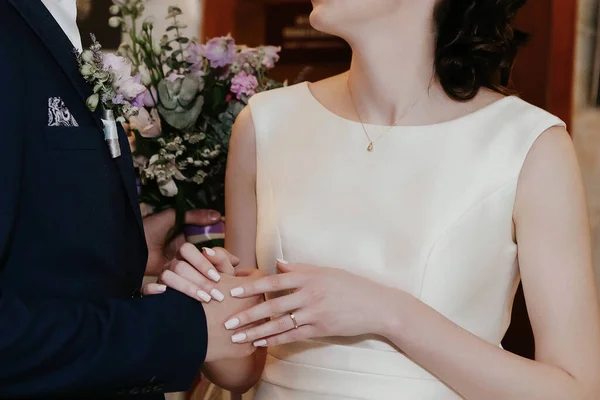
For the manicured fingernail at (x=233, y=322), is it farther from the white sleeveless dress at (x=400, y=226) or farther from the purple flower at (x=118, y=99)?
the purple flower at (x=118, y=99)

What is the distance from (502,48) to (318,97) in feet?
1.42

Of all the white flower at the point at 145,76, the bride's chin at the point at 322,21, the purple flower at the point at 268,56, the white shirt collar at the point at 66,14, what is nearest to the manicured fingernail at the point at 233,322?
the white shirt collar at the point at 66,14

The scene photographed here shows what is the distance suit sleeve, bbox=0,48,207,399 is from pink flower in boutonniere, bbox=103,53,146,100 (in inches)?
10.6

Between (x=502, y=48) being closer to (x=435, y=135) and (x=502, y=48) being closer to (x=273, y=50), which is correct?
(x=435, y=135)

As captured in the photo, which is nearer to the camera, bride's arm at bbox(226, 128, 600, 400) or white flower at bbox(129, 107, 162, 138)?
bride's arm at bbox(226, 128, 600, 400)

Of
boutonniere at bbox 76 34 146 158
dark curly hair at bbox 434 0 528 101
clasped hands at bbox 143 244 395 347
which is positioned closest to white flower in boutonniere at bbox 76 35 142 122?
boutonniere at bbox 76 34 146 158

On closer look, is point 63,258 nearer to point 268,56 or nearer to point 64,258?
point 64,258

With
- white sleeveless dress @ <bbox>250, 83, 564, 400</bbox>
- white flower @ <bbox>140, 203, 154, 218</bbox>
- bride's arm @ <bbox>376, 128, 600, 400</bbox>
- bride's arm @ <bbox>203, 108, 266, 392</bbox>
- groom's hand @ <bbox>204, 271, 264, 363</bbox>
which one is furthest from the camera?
white flower @ <bbox>140, 203, 154, 218</bbox>

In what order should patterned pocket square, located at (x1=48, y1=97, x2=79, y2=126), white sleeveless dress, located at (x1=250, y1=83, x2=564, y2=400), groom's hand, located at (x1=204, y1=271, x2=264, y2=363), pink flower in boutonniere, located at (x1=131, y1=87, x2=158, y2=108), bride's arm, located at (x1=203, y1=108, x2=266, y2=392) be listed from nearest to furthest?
1. patterned pocket square, located at (x1=48, y1=97, x2=79, y2=126)
2. groom's hand, located at (x1=204, y1=271, x2=264, y2=363)
3. white sleeveless dress, located at (x1=250, y1=83, x2=564, y2=400)
4. bride's arm, located at (x1=203, y1=108, x2=266, y2=392)
5. pink flower in boutonniere, located at (x1=131, y1=87, x2=158, y2=108)

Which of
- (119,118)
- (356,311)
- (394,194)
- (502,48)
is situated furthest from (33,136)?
(502,48)

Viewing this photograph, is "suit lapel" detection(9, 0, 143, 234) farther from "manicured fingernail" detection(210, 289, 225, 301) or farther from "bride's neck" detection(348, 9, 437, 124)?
"bride's neck" detection(348, 9, 437, 124)

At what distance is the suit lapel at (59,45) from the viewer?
1.24 meters

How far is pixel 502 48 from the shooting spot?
5.77 ft

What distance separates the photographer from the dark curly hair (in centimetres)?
170
